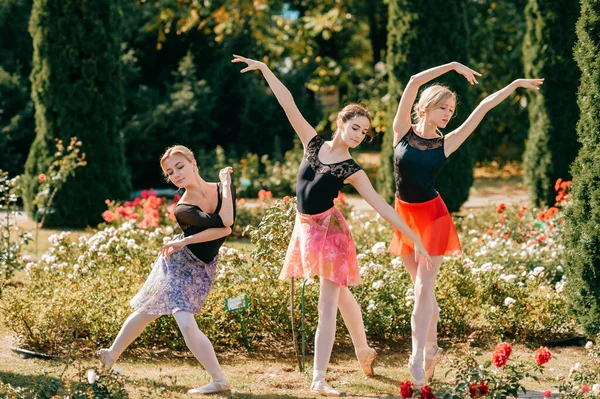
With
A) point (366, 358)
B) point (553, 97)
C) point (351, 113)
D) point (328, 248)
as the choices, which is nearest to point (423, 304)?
point (366, 358)

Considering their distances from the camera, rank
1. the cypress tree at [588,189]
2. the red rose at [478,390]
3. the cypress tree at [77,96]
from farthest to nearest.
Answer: the cypress tree at [77,96], the cypress tree at [588,189], the red rose at [478,390]

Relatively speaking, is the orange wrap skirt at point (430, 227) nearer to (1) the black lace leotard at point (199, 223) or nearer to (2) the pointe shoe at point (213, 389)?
(1) the black lace leotard at point (199, 223)

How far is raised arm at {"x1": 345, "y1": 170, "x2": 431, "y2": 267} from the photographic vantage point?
14.1 ft

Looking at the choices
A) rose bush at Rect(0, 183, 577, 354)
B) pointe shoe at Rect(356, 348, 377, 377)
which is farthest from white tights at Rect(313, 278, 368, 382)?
rose bush at Rect(0, 183, 577, 354)

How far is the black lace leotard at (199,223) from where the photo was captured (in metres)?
4.42

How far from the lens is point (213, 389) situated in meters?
4.38

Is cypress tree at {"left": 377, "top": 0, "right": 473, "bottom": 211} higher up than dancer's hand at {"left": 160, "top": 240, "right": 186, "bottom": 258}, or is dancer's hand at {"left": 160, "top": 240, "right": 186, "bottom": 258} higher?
cypress tree at {"left": 377, "top": 0, "right": 473, "bottom": 211}

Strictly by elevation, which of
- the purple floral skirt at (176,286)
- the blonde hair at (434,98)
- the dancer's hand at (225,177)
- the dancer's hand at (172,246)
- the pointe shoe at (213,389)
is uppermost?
the blonde hair at (434,98)

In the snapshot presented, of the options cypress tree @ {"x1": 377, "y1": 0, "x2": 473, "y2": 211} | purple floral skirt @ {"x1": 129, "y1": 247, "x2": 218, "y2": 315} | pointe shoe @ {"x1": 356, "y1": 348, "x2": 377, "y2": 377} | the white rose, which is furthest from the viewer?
cypress tree @ {"x1": 377, "y1": 0, "x2": 473, "y2": 211}

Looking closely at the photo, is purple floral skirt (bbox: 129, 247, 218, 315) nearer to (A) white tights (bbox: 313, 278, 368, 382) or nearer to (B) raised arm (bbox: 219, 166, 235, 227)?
(B) raised arm (bbox: 219, 166, 235, 227)

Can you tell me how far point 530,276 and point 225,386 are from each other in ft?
10.1

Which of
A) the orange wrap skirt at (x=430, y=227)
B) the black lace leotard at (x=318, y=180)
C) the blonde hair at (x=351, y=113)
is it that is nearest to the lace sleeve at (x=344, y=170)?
the black lace leotard at (x=318, y=180)

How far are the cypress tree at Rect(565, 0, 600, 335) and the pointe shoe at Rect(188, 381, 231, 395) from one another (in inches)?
99.0

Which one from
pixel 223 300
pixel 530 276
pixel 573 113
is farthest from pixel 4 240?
pixel 573 113
